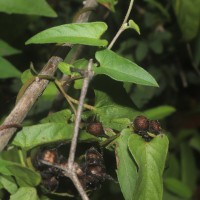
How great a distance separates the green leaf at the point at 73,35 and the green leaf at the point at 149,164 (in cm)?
23

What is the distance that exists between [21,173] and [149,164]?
0.93 feet

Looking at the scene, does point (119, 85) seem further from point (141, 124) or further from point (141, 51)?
point (141, 51)

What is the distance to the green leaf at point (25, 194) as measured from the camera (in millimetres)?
1099

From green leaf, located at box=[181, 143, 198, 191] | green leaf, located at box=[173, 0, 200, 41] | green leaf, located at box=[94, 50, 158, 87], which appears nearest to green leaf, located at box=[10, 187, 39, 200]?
green leaf, located at box=[94, 50, 158, 87]

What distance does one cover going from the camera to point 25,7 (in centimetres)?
141

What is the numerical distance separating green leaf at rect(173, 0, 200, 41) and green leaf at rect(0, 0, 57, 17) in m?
0.65

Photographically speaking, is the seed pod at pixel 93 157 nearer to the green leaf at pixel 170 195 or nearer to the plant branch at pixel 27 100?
the plant branch at pixel 27 100

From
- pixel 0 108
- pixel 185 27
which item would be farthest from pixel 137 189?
pixel 185 27

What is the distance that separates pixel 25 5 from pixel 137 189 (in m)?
0.67

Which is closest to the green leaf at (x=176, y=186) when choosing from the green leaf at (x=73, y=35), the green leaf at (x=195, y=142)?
the green leaf at (x=195, y=142)

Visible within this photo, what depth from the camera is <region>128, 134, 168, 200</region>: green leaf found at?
40.4 inches

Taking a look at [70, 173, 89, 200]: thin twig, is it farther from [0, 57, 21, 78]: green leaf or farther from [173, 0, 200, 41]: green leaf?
[173, 0, 200, 41]: green leaf

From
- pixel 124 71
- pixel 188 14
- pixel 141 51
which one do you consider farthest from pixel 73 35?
pixel 141 51

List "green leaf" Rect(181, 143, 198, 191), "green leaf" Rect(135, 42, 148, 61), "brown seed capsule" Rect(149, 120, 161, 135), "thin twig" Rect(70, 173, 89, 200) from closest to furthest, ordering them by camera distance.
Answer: "thin twig" Rect(70, 173, 89, 200) → "brown seed capsule" Rect(149, 120, 161, 135) → "green leaf" Rect(135, 42, 148, 61) → "green leaf" Rect(181, 143, 198, 191)
